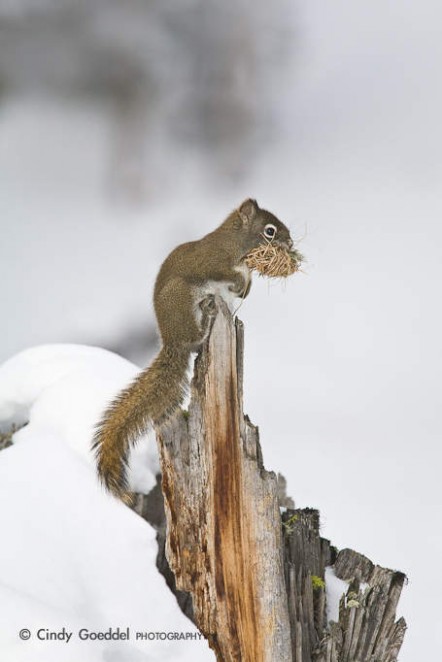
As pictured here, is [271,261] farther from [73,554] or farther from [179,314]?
[73,554]

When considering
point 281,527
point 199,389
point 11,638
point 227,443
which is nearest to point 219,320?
point 199,389

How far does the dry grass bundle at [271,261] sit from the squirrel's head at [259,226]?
0.10 ft

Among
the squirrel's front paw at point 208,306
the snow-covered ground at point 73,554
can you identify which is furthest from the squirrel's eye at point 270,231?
the snow-covered ground at point 73,554

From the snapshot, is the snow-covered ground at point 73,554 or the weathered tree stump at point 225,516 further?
A: the snow-covered ground at point 73,554

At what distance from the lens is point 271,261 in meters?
2.91

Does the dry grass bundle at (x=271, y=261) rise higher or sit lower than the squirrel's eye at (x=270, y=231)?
lower

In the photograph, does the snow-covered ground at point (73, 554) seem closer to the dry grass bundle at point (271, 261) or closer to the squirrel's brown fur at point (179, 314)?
the squirrel's brown fur at point (179, 314)

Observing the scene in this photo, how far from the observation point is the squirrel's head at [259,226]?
9.65 feet

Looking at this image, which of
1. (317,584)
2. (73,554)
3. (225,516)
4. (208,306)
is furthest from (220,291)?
(73,554)

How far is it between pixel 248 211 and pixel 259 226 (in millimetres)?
67

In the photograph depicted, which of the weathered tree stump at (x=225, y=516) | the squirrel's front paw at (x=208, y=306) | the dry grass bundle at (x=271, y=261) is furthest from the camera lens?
the dry grass bundle at (x=271, y=261)

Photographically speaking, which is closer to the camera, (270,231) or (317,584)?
(317,584)

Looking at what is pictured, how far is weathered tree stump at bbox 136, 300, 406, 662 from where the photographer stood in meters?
2.55

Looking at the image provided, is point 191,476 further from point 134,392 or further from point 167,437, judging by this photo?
point 134,392
